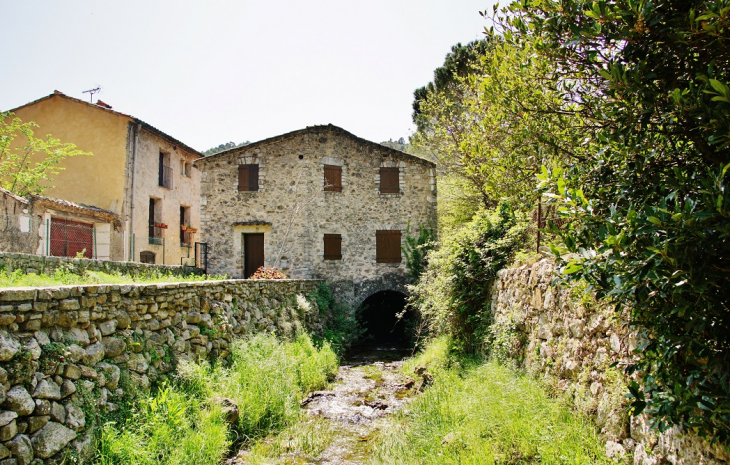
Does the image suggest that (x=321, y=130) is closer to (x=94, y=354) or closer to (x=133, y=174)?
(x=133, y=174)

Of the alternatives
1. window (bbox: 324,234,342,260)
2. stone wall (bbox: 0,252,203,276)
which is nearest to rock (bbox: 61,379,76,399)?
stone wall (bbox: 0,252,203,276)

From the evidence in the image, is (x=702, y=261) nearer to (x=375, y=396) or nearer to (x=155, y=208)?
(x=375, y=396)

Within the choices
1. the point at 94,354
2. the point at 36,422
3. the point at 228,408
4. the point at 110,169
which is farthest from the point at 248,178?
the point at 36,422

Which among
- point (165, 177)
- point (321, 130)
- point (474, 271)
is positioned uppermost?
point (321, 130)

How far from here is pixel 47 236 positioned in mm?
12969

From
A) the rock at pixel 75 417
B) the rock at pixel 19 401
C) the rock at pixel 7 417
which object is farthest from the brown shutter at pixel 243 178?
the rock at pixel 7 417

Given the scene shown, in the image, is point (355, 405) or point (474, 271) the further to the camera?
point (474, 271)

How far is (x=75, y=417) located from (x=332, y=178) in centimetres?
1272

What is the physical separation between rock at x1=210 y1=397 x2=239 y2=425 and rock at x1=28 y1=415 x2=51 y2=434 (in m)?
2.34

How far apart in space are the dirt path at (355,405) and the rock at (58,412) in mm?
2157

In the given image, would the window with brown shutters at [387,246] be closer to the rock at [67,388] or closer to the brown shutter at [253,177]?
the brown shutter at [253,177]

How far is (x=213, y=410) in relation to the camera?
18.9 feet

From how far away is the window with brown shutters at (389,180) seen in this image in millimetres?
16438

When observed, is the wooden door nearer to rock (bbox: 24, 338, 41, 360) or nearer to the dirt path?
the dirt path
